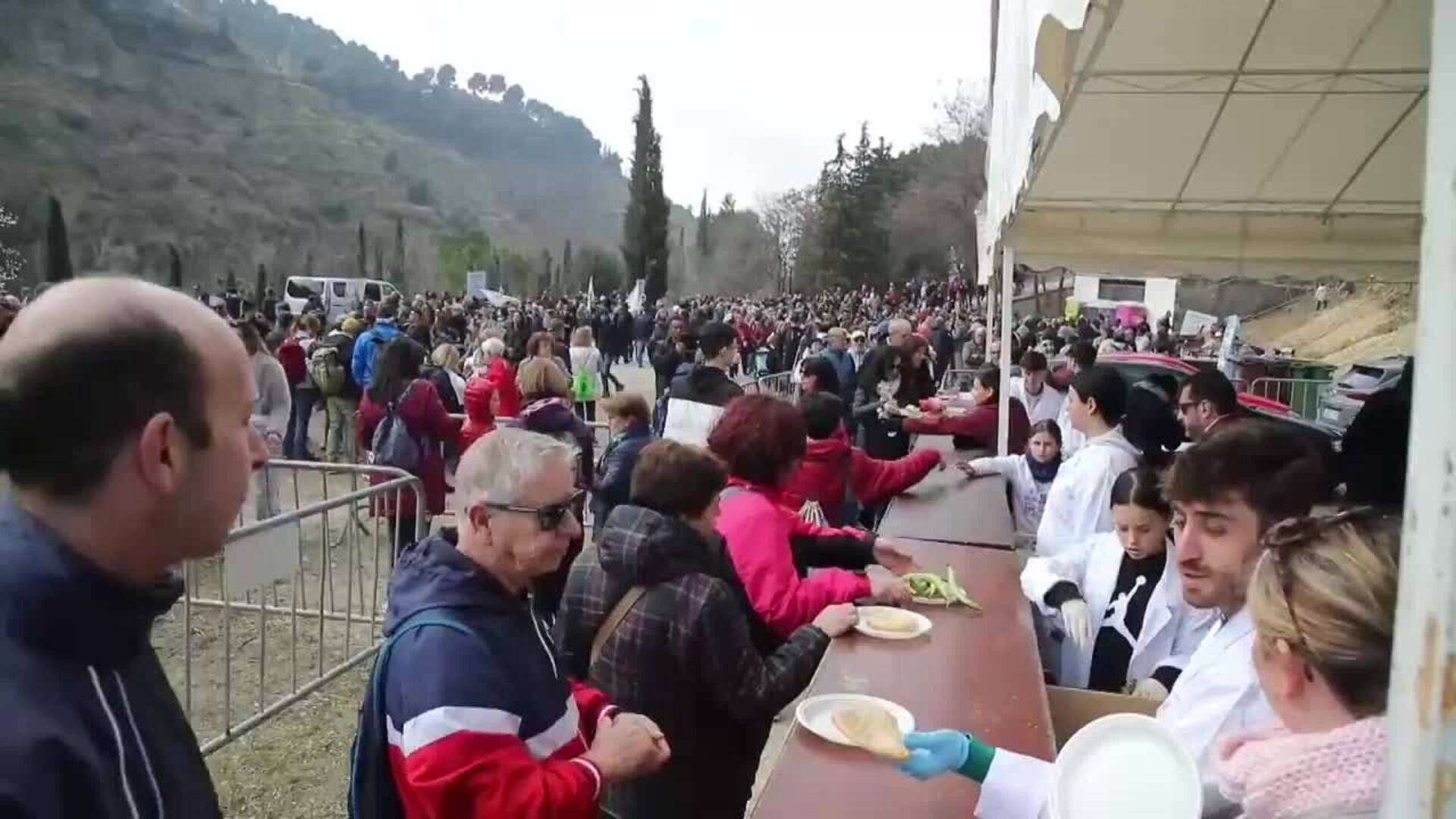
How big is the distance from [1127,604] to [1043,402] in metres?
6.60

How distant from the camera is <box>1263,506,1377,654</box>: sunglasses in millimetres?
1428

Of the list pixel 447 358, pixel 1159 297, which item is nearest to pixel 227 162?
pixel 1159 297

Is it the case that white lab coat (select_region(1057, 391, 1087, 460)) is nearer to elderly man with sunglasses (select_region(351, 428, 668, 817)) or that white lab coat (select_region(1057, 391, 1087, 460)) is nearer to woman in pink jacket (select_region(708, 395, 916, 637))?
woman in pink jacket (select_region(708, 395, 916, 637))

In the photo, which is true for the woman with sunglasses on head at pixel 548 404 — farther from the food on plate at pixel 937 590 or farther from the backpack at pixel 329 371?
the backpack at pixel 329 371

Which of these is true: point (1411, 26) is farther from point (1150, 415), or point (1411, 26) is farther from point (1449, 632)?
point (1449, 632)

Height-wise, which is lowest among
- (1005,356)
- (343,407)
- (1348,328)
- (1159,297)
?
(343,407)

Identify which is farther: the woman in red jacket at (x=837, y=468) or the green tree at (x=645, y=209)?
the green tree at (x=645, y=209)

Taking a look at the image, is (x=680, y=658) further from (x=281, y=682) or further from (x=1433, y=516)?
(x=281, y=682)

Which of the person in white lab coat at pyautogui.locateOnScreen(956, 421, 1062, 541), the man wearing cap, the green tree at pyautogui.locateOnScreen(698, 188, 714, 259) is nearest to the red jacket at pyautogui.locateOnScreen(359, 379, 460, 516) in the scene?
the person in white lab coat at pyautogui.locateOnScreen(956, 421, 1062, 541)

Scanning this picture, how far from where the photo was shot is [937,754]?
6.34 feet

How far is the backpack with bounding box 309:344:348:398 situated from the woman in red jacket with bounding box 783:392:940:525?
653 cm

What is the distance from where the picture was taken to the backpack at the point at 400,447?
673cm

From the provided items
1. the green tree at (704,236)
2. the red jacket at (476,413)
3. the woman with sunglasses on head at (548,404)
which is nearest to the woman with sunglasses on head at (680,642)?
the woman with sunglasses on head at (548,404)

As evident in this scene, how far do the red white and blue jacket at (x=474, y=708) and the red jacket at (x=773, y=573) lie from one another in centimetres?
111
